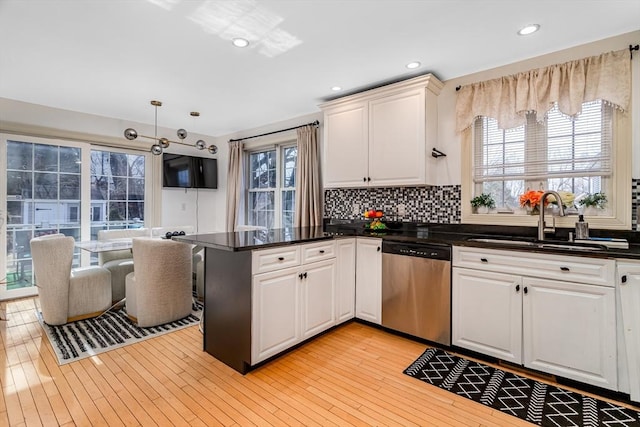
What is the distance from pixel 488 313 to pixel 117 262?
415 centimetres

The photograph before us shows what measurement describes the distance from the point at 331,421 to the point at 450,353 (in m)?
1.27

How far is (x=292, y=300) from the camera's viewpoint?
245 centimetres

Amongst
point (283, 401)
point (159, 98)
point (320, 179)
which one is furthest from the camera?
point (320, 179)

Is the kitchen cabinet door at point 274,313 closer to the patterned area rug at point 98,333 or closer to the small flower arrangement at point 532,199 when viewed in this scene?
the patterned area rug at point 98,333

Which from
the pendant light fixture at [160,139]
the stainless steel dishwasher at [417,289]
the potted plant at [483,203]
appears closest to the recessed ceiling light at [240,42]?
the pendant light fixture at [160,139]

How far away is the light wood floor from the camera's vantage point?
5.69 ft

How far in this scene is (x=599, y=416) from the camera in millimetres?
1739

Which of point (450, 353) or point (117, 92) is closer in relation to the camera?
point (450, 353)

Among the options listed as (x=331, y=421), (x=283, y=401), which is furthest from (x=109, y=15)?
(x=331, y=421)

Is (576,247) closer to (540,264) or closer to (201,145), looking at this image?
(540,264)

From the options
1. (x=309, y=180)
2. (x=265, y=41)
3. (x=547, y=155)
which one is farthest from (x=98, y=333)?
(x=547, y=155)

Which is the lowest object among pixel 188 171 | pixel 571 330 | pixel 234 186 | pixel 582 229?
pixel 571 330

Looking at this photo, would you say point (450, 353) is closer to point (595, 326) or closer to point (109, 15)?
point (595, 326)

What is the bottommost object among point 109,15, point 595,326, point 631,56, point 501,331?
point 501,331
